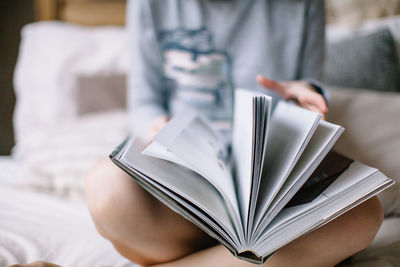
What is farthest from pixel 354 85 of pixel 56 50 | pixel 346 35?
pixel 56 50

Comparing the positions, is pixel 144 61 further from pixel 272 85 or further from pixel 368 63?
pixel 368 63

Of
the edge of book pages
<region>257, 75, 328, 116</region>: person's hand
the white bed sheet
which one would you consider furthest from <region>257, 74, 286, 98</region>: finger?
the white bed sheet

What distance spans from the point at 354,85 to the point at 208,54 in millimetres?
495

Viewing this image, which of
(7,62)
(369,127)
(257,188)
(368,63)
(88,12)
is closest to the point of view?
(257,188)

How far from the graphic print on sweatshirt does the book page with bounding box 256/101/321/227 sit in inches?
14.1

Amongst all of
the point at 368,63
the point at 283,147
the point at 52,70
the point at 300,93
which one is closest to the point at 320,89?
the point at 300,93

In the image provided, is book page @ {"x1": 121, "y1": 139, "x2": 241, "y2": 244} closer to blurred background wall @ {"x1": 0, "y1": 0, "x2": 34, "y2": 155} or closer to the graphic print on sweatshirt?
the graphic print on sweatshirt

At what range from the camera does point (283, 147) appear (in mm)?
379

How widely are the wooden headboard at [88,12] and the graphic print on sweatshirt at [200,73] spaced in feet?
2.35

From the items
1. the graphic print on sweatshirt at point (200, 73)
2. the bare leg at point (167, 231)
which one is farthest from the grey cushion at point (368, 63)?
the bare leg at point (167, 231)

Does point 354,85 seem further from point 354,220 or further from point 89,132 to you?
point 89,132

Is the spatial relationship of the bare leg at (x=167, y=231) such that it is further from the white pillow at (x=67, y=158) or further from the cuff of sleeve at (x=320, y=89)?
the white pillow at (x=67, y=158)

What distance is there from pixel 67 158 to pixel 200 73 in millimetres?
422

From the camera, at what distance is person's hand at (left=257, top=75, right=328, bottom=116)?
1.53 ft
